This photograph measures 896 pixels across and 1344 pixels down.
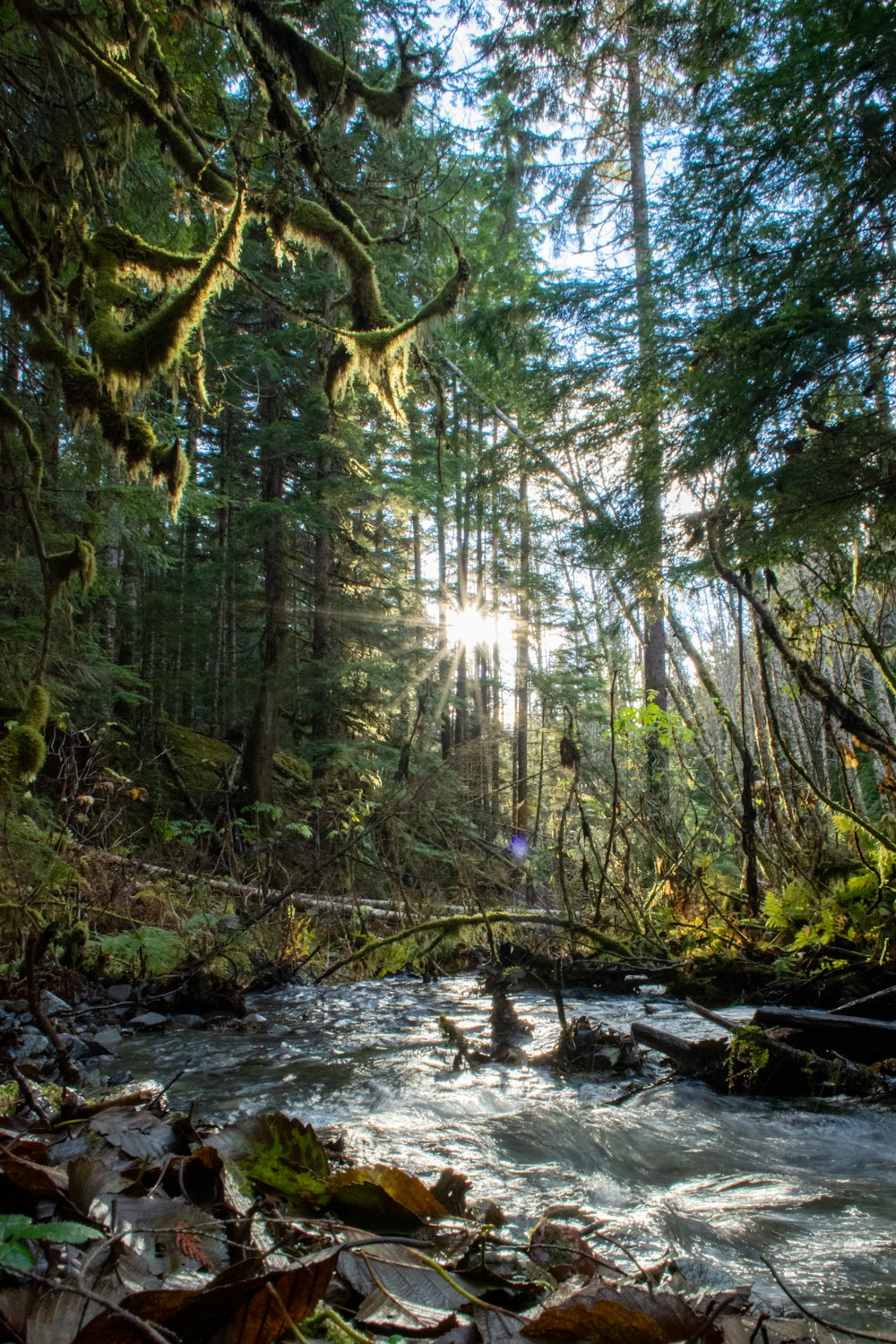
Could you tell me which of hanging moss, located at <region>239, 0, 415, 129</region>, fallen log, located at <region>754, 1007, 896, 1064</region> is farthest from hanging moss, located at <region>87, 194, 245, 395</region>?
fallen log, located at <region>754, 1007, 896, 1064</region>

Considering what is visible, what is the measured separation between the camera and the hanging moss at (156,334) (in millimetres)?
4383

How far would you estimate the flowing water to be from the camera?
87.1 inches

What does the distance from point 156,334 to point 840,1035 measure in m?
5.75

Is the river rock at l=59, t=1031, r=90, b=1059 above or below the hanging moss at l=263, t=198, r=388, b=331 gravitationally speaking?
below

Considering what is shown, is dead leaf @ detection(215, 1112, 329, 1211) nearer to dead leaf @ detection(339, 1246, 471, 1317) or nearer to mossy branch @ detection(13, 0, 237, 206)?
dead leaf @ detection(339, 1246, 471, 1317)

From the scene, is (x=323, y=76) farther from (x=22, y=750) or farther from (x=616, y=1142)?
(x=616, y=1142)

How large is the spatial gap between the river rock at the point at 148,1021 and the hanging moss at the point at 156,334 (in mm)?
4356

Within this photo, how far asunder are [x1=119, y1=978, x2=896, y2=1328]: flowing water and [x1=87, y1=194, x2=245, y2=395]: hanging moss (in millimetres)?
3983

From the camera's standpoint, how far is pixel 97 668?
9.48 m

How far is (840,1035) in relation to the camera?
4.12 metres

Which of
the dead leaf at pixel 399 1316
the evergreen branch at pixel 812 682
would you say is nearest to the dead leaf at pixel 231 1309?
the dead leaf at pixel 399 1316

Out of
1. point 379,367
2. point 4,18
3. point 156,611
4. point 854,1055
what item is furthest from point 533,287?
point 156,611

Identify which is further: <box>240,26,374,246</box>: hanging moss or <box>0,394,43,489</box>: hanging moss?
<box>240,26,374,246</box>: hanging moss

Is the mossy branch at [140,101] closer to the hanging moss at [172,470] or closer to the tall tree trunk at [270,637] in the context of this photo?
the hanging moss at [172,470]
